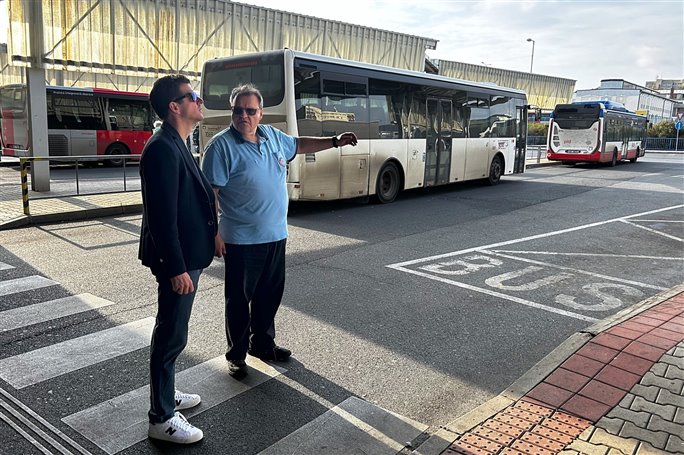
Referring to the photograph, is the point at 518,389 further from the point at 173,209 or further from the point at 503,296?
the point at 173,209

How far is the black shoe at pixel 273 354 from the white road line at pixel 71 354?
1001 millimetres

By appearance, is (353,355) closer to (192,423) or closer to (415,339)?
(415,339)

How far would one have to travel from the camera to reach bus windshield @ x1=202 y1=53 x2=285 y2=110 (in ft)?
36.4

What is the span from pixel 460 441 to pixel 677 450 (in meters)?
1.18

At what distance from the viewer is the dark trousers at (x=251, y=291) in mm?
4055

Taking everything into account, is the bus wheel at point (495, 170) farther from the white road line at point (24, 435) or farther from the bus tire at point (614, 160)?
the white road line at point (24, 435)

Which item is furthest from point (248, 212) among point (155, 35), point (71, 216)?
point (155, 35)

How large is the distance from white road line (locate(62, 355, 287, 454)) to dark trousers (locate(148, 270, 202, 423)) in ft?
0.77

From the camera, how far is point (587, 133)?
1067 inches

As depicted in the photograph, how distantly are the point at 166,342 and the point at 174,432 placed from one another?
1.70 ft

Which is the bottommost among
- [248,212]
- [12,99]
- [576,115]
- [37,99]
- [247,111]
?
[248,212]

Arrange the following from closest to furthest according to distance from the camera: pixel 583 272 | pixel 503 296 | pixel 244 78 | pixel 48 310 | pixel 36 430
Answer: pixel 36 430 < pixel 48 310 < pixel 503 296 < pixel 583 272 < pixel 244 78

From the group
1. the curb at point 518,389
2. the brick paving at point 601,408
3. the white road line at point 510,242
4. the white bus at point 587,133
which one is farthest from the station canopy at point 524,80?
the brick paving at point 601,408

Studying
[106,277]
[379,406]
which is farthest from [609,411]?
[106,277]
